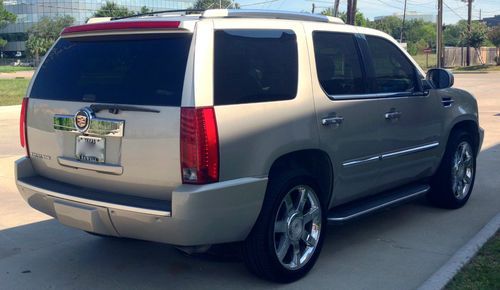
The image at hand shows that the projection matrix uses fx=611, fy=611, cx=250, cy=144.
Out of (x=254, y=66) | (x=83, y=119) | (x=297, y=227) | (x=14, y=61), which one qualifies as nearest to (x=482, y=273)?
(x=297, y=227)

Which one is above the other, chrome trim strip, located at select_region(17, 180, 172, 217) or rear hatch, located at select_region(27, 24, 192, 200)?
rear hatch, located at select_region(27, 24, 192, 200)

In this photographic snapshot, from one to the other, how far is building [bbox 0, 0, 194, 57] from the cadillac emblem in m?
108

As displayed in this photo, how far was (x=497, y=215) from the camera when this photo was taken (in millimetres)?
6062

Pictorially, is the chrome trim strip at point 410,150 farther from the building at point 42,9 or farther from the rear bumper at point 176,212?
the building at point 42,9

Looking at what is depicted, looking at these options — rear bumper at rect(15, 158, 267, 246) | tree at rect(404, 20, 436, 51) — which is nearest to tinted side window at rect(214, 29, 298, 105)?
rear bumper at rect(15, 158, 267, 246)

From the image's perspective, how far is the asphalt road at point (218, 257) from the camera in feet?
14.8

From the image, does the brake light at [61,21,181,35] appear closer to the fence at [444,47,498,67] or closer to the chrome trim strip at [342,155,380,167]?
the chrome trim strip at [342,155,380,167]

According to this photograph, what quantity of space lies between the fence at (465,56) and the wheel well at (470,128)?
181 feet

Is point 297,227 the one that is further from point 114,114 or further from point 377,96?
point 114,114

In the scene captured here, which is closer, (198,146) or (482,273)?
(198,146)

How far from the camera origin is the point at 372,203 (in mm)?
5246

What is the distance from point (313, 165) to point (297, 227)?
503 mm

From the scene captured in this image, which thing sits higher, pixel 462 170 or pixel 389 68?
pixel 389 68

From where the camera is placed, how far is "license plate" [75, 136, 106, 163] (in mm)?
4082
